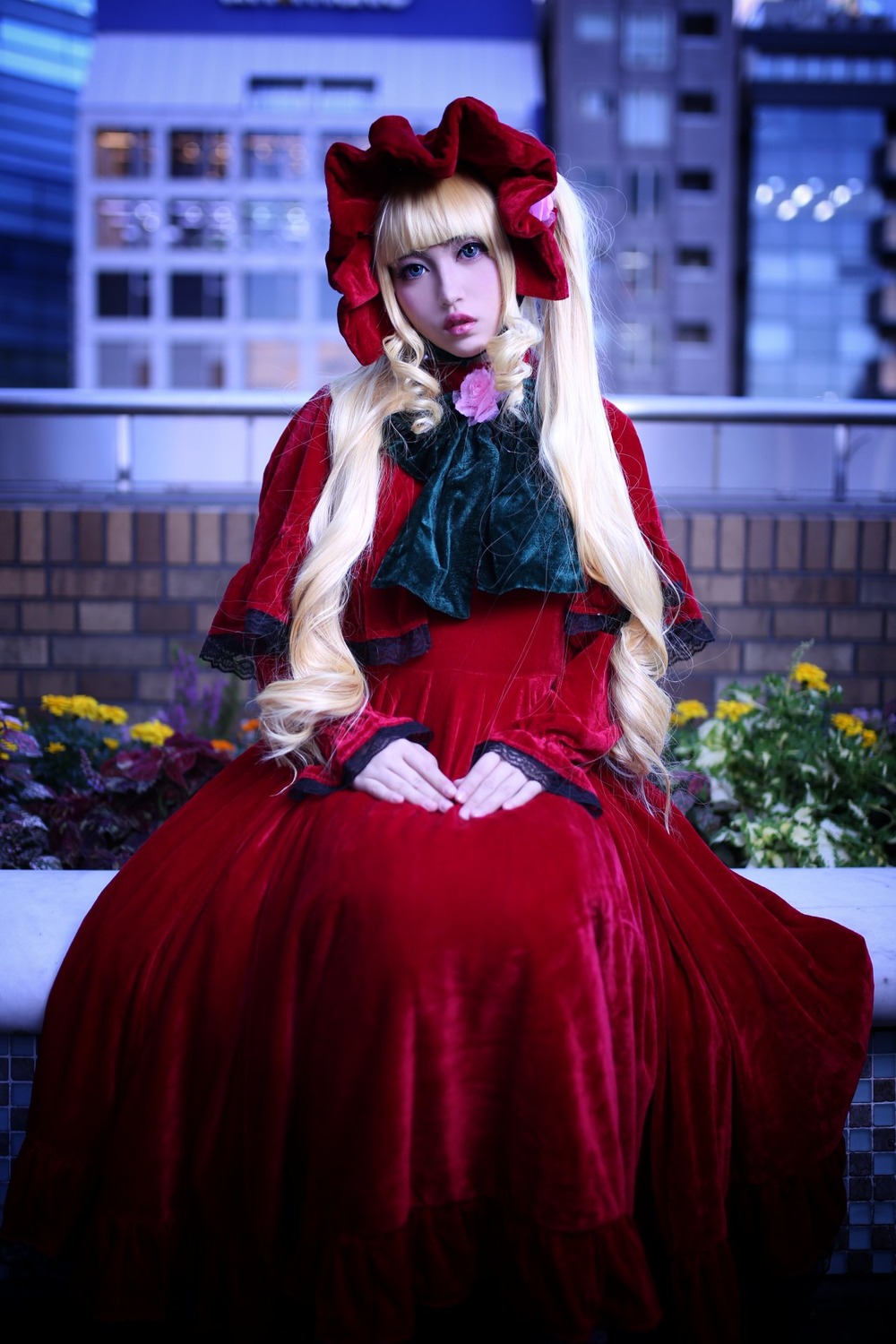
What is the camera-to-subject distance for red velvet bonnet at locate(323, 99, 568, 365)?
4.66 ft

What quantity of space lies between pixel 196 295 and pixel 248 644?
25298 millimetres

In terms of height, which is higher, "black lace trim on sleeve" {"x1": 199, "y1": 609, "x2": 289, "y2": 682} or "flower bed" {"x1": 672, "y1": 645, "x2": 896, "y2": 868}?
"black lace trim on sleeve" {"x1": 199, "y1": 609, "x2": 289, "y2": 682}

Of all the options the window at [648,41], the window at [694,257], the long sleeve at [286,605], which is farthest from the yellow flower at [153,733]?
the window at [648,41]

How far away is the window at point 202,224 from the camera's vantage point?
80.0ft

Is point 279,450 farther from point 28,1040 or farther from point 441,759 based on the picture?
point 28,1040

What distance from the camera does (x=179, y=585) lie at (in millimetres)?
2801

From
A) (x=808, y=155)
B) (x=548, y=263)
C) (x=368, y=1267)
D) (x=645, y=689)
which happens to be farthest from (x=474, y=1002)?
(x=808, y=155)

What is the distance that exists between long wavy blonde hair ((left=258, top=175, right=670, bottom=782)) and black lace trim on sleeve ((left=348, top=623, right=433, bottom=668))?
4 centimetres

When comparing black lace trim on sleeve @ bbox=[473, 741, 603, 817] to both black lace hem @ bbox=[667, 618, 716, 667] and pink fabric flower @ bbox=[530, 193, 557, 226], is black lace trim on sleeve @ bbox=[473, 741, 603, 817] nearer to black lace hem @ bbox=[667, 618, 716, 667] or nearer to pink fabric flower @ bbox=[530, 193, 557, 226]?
black lace hem @ bbox=[667, 618, 716, 667]

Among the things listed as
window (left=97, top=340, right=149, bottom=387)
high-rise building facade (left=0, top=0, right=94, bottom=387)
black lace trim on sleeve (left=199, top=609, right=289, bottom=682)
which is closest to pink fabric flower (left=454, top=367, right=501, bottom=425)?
black lace trim on sleeve (left=199, top=609, right=289, bottom=682)

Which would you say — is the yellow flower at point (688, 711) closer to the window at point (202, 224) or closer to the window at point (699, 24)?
the window at point (202, 224)

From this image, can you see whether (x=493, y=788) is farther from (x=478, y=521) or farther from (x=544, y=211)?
(x=544, y=211)

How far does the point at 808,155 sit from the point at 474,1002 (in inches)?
1268

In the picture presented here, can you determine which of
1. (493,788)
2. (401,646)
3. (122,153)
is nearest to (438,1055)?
(493,788)
